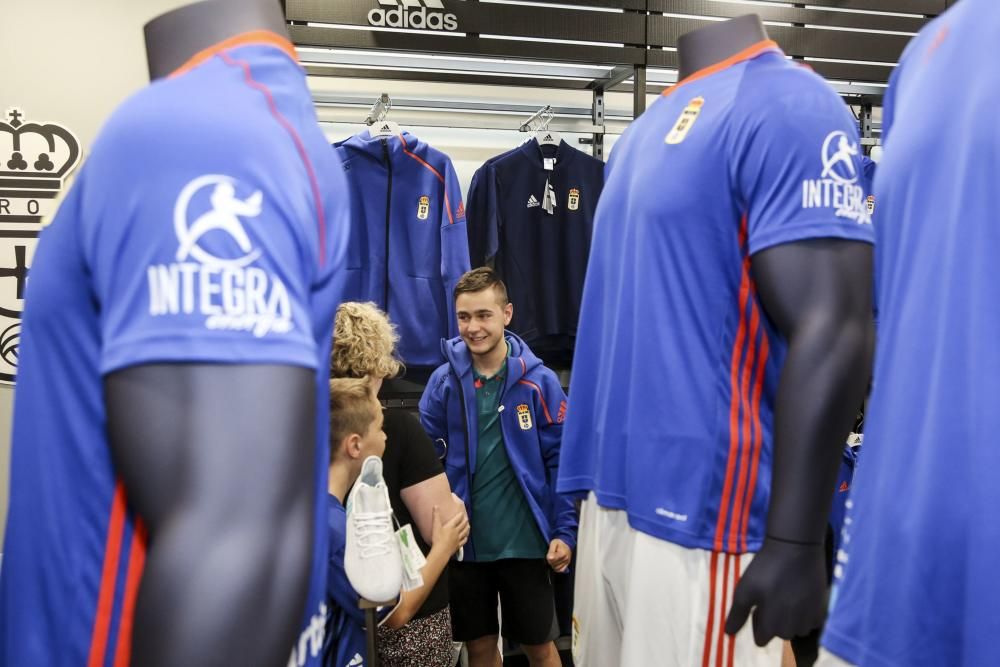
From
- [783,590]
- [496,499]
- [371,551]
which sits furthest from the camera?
[496,499]

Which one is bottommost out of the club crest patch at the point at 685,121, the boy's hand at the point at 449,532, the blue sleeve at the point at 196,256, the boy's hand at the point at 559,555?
the boy's hand at the point at 559,555

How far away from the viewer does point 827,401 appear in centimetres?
106

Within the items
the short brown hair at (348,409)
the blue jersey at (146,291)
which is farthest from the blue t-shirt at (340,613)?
the blue jersey at (146,291)

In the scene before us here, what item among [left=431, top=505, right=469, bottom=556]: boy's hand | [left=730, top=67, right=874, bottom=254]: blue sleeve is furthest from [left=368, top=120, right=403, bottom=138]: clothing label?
[left=730, top=67, right=874, bottom=254]: blue sleeve

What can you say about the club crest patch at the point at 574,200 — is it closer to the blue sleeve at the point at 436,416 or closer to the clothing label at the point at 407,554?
the blue sleeve at the point at 436,416

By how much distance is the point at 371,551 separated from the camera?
1608mm

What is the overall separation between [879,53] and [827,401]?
3210mm

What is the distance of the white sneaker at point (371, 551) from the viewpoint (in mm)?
1602

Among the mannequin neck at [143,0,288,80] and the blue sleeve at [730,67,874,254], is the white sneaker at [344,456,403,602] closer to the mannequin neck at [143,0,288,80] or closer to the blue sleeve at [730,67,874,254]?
the blue sleeve at [730,67,874,254]

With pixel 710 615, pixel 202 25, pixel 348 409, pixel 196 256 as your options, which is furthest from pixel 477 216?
pixel 196 256

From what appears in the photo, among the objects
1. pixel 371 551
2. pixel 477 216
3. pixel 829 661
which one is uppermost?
pixel 477 216

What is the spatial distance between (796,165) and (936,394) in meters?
0.49

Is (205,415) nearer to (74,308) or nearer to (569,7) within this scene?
(74,308)

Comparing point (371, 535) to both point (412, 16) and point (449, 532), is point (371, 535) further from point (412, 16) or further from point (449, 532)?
point (412, 16)
